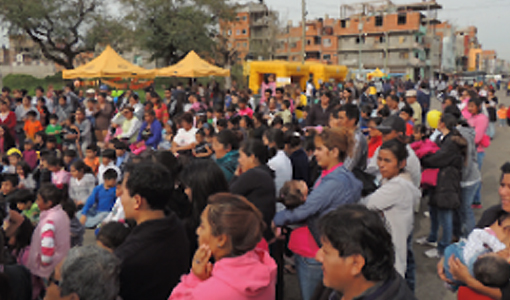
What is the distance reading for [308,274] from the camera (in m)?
2.86

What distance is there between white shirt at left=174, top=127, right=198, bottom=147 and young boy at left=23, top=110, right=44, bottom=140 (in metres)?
3.88

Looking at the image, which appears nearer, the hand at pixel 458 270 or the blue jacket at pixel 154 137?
the hand at pixel 458 270

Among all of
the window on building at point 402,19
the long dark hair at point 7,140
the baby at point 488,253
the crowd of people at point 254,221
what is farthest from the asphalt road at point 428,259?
Answer: the window on building at point 402,19

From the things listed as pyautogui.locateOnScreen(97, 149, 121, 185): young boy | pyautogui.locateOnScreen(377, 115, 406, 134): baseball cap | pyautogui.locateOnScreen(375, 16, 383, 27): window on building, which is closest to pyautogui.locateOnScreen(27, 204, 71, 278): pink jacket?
pyautogui.locateOnScreen(97, 149, 121, 185): young boy

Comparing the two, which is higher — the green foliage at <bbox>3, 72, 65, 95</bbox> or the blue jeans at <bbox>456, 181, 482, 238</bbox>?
the green foliage at <bbox>3, 72, 65, 95</bbox>

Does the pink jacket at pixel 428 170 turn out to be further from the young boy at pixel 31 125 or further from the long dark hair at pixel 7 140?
the young boy at pixel 31 125

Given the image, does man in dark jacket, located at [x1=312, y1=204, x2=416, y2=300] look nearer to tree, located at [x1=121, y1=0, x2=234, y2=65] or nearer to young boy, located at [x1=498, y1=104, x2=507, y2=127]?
young boy, located at [x1=498, y1=104, x2=507, y2=127]

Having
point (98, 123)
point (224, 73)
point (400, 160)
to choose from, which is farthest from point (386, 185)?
point (224, 73)

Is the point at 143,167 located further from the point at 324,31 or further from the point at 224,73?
the point at 324,31

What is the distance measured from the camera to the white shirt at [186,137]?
618 cm

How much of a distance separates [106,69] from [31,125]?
602 centimetres

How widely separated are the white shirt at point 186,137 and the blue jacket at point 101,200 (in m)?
1.64

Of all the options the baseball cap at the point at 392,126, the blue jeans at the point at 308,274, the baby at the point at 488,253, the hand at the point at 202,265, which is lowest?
the blue jeans at the point at 308,274

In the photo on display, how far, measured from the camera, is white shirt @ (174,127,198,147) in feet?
20.3
